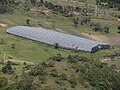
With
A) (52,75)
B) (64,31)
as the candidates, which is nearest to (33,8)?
(64,31)

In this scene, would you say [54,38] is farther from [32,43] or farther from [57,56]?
[57,56]

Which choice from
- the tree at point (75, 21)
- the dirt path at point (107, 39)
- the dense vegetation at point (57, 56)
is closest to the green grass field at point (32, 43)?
the dense vegetation at point (57, 56)

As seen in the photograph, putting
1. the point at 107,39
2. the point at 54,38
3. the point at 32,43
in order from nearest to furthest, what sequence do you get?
the point at 32,43, the point at 54,38, the point at 107,39

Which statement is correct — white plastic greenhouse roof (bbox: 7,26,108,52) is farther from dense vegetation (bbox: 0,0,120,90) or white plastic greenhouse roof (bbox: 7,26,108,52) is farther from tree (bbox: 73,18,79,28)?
tree (bbox: 73,18,79,28)

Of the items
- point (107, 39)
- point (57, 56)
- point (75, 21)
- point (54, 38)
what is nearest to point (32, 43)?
point (54, 38)

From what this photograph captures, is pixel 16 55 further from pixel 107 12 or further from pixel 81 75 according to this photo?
pixel 107 12

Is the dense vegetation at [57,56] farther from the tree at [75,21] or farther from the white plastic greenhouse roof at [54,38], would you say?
the white plastic greenhouse roof at [54,38]

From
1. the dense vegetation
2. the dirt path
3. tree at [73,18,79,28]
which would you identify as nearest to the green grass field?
the dense vegetation

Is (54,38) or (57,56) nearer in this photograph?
(57,56)

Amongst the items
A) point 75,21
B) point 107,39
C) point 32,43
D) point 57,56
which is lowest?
point 107,39
